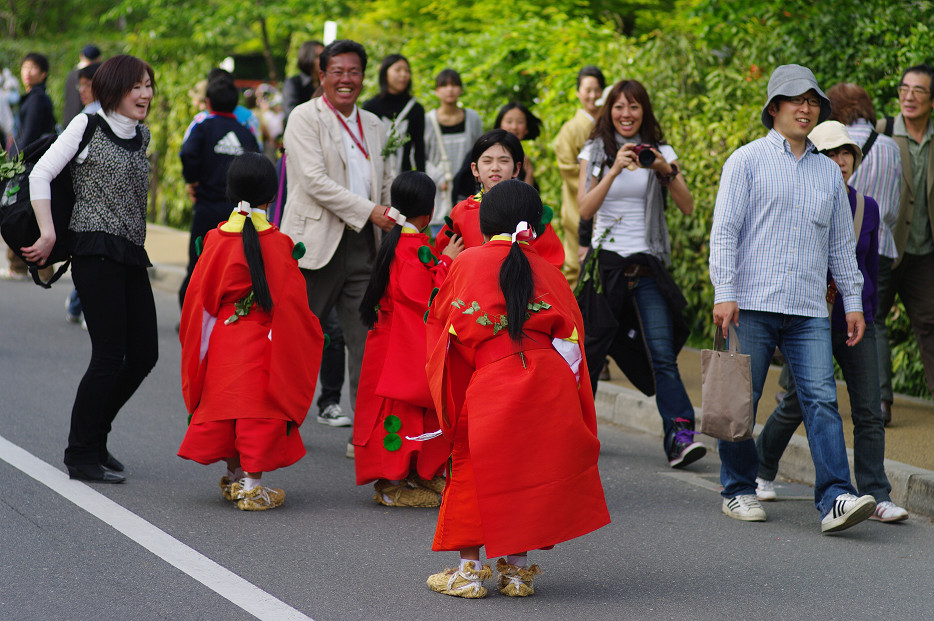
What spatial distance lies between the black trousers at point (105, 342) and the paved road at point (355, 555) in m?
0.26

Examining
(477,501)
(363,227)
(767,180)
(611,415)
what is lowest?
(611,415)

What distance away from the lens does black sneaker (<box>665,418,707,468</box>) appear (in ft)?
21.2

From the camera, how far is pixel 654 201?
6574 mm

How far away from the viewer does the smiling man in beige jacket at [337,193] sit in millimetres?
6559

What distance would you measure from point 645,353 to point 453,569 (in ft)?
8.08

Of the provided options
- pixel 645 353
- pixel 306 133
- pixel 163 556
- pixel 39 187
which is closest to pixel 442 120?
pixel 306 133

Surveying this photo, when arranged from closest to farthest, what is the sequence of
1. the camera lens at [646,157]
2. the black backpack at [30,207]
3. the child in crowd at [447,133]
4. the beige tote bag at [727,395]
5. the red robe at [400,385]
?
the beige tote bag at [727,395] < the black backpack at [30,207] < the red robe at [400,385] < the camera lens at [646,157] < the child in crowd at [447,133]

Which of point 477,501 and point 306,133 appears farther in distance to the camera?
point 306,133

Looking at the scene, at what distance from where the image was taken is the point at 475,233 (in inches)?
221

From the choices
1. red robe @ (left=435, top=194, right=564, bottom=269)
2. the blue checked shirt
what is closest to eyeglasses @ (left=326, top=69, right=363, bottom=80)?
red robe @ (left=435, top=194, right=564, bottom=269)

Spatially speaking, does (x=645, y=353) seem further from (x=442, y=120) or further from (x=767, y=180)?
(x=442, y=120)

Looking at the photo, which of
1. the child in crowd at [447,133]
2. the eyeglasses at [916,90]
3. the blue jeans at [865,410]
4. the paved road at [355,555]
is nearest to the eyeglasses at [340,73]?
the paved road at [355,555]

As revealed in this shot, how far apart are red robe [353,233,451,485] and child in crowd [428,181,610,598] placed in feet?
4.05

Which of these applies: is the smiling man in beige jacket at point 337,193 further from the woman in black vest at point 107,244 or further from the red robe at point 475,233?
the woman in black vest at point 107,244
